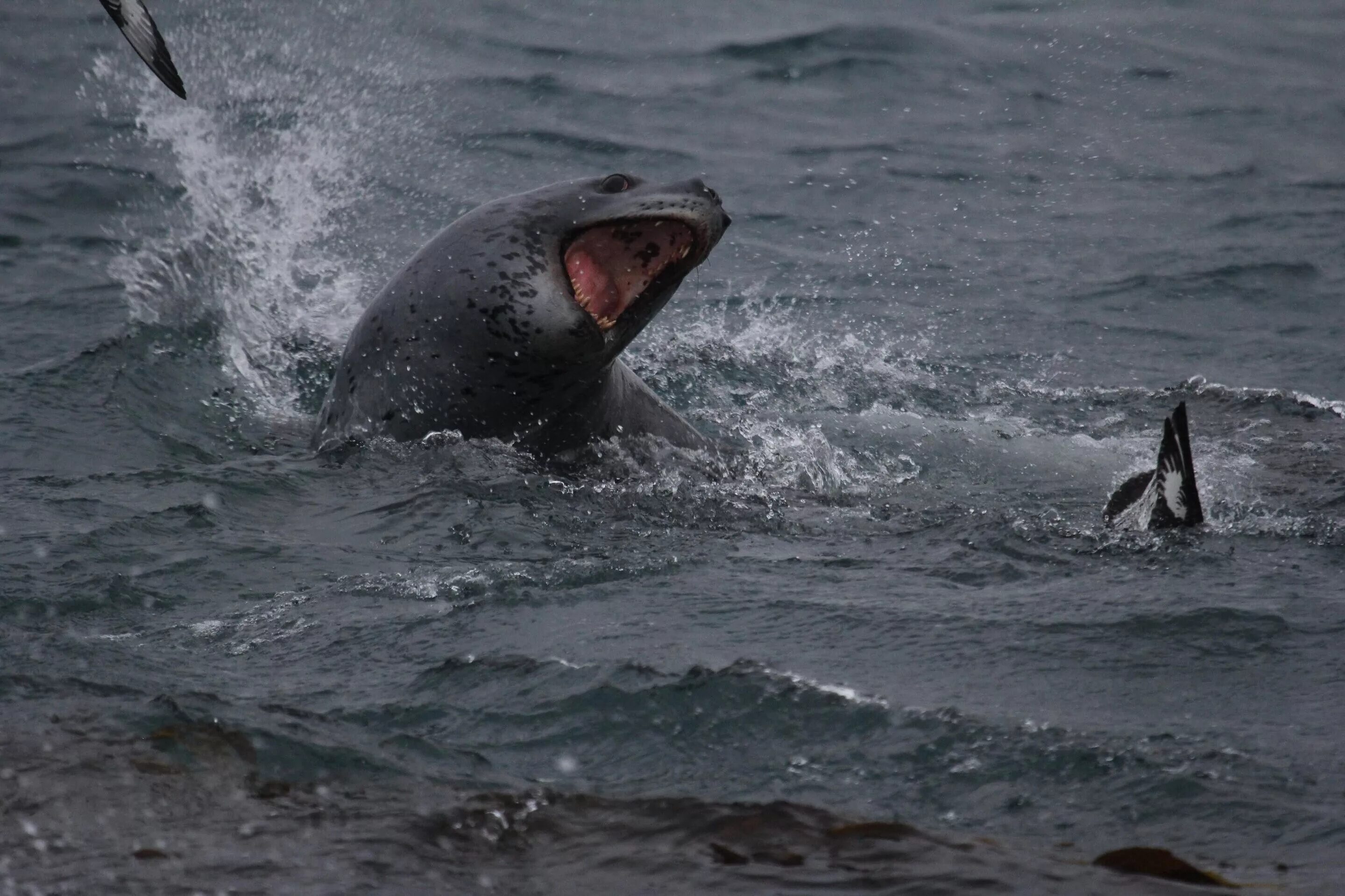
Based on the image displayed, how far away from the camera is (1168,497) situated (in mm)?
5246

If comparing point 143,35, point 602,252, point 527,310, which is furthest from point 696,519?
point 143,35

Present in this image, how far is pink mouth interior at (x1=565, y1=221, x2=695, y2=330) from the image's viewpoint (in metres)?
5.93

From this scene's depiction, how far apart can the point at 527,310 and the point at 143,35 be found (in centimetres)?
224

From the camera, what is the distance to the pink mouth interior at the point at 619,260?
19.5ft

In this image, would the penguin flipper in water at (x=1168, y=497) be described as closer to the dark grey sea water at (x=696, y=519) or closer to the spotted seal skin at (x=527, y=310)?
the dark grey sea water at (x=696, y=519)

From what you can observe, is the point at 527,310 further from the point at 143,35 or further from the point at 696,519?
the point at 143,35

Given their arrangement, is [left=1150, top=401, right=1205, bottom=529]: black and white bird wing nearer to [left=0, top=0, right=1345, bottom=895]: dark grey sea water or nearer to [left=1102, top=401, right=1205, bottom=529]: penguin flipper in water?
A: [left=1102, top=401, right=1205, bottom=529]: penguin flipper in water

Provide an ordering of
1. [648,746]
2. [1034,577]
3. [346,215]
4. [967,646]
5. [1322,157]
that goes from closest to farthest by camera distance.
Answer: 1. [648,746]
2. [967,646]
3. [1034,577]
4. [346,215]
5. [1322,157]

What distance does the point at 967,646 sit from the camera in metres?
4.40

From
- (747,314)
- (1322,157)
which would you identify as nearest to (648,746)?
(747,314)

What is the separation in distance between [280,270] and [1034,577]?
19.9 feet

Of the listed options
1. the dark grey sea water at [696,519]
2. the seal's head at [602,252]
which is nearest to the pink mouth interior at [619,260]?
the seal's head at [602,252]

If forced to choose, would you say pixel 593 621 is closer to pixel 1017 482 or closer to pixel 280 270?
pixel 1017 482

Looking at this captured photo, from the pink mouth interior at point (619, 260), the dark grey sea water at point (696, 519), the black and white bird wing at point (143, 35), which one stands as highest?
the black and white bird wing at point (143, 35)
